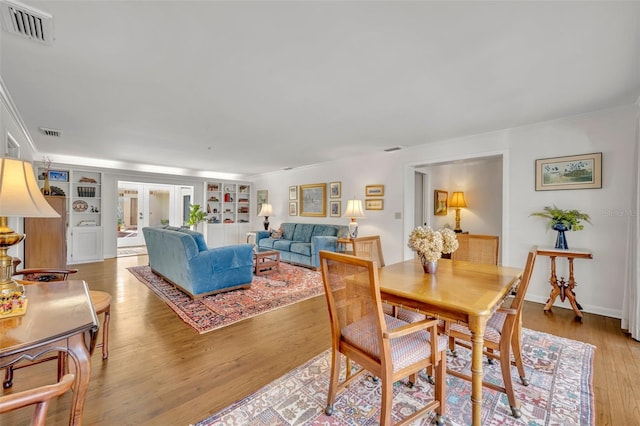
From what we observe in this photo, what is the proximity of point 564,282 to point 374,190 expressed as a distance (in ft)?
9.96

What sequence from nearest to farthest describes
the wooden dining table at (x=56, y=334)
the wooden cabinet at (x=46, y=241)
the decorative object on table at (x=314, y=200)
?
the wooden dining table at (x=56, y=334) < the wooden cabinet at (x=46, y=241) < the decorative object on table at (x=314, y=200)

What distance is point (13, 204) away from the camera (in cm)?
123

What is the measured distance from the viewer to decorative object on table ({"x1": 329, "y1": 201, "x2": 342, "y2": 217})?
6039mm

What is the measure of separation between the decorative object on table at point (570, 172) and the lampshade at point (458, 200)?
6.84 ft

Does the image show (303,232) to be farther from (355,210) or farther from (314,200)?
(355,210)

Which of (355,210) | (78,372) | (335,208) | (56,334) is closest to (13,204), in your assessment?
(56,334)

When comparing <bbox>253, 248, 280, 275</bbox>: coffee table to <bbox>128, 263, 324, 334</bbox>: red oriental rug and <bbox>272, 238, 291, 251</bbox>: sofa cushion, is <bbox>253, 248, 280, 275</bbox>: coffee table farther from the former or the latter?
<bbox>272, 238, 291, 251</bbox>: sofa cushion

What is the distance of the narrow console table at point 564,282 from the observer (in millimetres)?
2986

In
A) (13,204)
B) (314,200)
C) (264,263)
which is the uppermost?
(314,200)

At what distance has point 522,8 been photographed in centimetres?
154

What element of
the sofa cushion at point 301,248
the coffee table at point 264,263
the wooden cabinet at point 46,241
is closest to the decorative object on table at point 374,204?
the sofa cushion at point 301,248

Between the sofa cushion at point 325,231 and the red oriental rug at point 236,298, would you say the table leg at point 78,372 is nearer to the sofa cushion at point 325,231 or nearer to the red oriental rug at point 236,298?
the red oriental rug at point 236,298

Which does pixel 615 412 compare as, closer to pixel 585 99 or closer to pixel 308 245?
pixel 585 99

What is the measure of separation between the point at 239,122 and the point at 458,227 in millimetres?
4631
